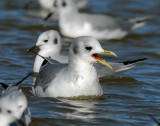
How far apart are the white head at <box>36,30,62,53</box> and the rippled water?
50cm

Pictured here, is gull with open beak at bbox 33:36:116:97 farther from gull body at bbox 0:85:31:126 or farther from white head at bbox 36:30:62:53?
white head at bbox 36:30:62:53

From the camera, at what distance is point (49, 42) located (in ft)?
31.5

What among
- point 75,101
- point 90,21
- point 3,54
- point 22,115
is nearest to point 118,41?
point 90,21

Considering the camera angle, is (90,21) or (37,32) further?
(37,32)

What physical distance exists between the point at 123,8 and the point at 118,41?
394 cm

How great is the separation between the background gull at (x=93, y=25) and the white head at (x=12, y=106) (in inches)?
272

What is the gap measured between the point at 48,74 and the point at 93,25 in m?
4.96

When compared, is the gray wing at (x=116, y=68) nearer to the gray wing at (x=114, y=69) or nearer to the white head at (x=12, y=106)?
the gray wing at (x=114, y=69)

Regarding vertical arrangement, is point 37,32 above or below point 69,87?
below

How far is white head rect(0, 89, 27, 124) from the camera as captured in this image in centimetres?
529

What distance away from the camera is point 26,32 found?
12984 millimetres

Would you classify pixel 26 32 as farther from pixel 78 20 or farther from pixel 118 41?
pixel 118 41

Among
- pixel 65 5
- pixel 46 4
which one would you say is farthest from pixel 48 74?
pixel 46 4

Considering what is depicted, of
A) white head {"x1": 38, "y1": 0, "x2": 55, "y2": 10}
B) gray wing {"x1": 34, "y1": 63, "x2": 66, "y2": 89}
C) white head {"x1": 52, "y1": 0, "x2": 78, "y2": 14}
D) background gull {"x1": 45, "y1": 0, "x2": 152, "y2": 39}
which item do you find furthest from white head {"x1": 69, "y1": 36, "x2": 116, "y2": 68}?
white head {"x1": 38, "y1": 0, "x2": 55, "y2": 10}
